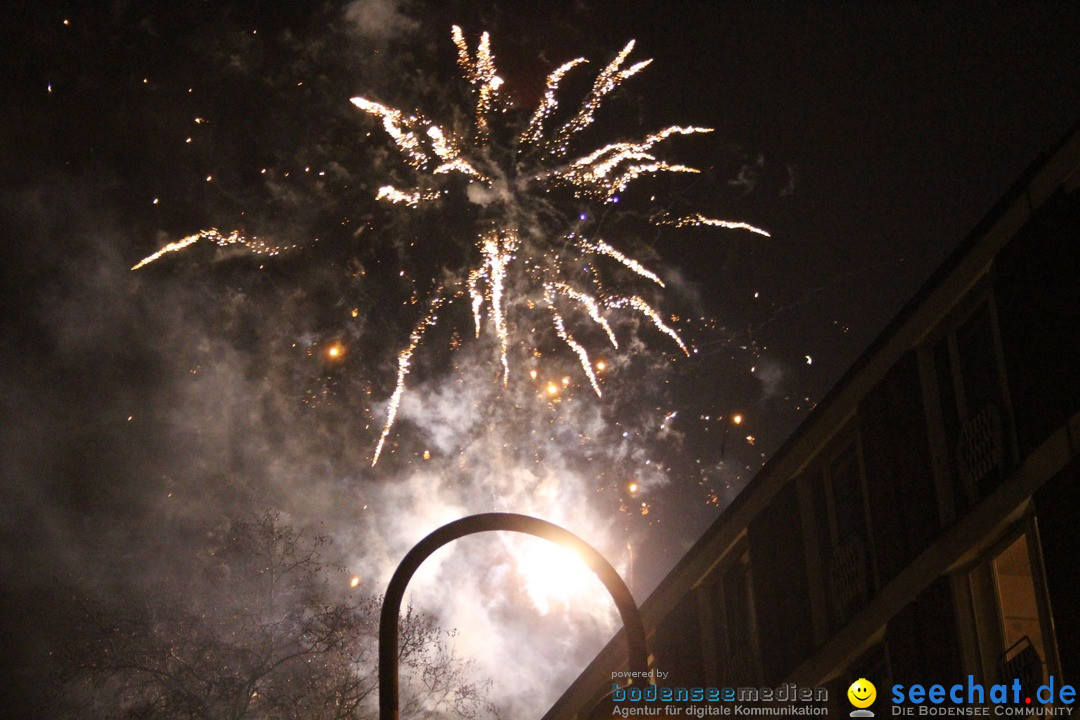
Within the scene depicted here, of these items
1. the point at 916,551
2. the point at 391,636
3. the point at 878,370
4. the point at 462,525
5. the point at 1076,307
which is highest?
the point at 878,370

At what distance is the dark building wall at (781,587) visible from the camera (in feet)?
53.5

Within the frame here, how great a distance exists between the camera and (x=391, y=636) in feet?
22.3

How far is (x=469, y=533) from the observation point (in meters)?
7.46

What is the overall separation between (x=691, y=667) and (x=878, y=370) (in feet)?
24.8

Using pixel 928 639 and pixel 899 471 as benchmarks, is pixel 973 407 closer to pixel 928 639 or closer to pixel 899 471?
pixel 899 471

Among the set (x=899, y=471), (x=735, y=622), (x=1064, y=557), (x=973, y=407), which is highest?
(x=973, y=407)

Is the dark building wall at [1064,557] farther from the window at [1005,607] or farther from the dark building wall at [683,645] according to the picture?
the dark building wall at [683,645]

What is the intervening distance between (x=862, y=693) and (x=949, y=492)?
313 cm

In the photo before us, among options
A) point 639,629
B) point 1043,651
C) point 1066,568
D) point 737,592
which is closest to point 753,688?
point 737,592

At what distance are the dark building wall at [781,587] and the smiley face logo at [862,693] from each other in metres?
1.17

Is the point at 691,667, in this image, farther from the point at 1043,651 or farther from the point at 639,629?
the point at 639,629

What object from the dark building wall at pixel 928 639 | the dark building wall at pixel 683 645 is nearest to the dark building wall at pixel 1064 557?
the dark building wall at pixel 928 639

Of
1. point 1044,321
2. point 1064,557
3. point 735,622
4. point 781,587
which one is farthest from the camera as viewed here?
point 735,622

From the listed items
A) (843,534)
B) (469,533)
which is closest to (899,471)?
(843,534)
